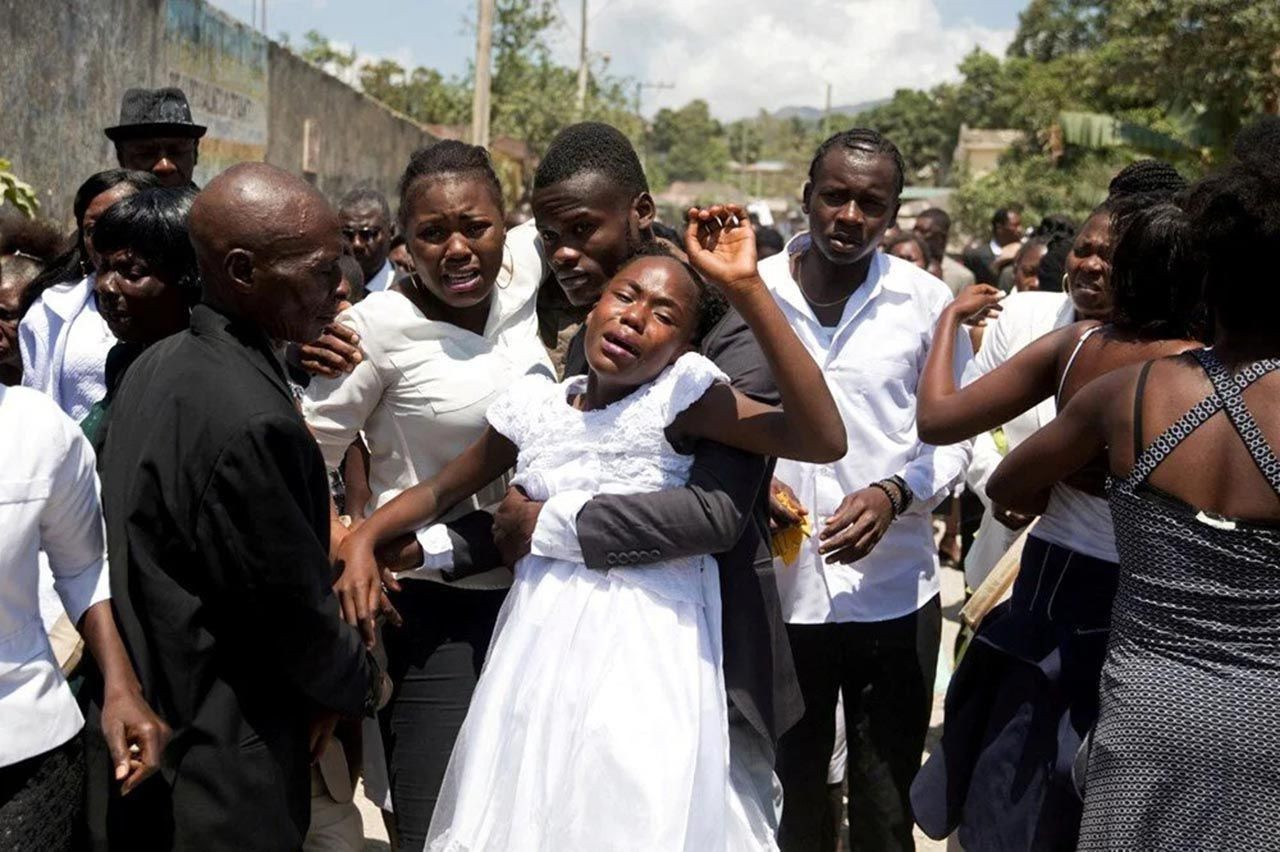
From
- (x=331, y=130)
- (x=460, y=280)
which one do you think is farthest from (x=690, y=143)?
(x=460, y=280)

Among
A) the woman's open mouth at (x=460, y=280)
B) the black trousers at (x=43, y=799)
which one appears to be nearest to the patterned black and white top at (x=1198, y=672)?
the woman's open mouth at (x=460, y=280)

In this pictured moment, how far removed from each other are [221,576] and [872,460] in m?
1.87

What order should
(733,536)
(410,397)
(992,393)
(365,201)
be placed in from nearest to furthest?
1. (733,536)
2. (992,393)
3. (410,397)
4. (365,201)

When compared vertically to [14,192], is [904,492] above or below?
below

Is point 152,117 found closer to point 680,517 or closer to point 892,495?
point 892,495

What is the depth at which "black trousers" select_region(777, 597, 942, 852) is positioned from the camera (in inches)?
147

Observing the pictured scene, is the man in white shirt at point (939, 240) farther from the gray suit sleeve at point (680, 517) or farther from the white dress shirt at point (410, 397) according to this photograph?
the gray suit sleeve at point (680, 517)

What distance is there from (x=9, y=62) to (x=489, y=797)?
223 inches

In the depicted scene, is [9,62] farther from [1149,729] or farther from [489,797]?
[1149,729]

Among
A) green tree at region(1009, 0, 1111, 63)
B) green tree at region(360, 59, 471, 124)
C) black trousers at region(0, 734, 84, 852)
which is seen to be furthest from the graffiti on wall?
green tree at region(1009, 0, 1111, 63)

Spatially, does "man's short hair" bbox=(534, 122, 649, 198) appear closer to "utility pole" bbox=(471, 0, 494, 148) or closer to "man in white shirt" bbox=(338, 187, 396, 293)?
"man in white shirt" bbox=(338, 187, 396, 293)

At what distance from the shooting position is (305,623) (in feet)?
8.39

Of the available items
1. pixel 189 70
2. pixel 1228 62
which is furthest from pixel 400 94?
pixel 189 70

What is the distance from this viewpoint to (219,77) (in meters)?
10.5
